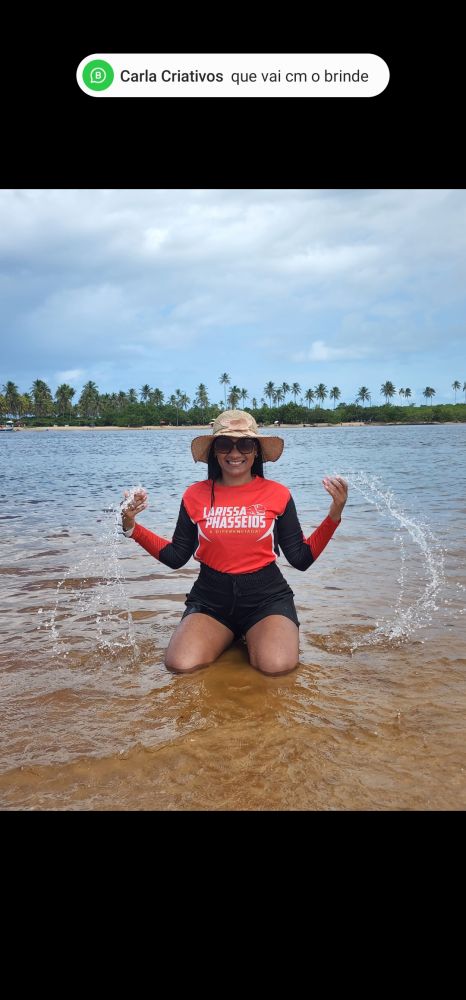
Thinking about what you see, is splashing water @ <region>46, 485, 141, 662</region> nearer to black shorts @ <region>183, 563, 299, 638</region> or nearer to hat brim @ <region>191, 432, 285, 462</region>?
hat brim @ <region>191, 432, 285, 462</region>

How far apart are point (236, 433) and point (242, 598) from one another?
4.42ft

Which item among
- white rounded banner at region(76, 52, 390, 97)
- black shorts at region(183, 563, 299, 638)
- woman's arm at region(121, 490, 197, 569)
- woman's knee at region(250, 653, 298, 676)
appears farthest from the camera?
woman's arm at region(121, 490, 197, 569)

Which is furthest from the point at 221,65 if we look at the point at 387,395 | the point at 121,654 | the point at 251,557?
the point at 387,395

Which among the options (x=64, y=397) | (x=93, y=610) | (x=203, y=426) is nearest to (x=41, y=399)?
(x=64, y=397)

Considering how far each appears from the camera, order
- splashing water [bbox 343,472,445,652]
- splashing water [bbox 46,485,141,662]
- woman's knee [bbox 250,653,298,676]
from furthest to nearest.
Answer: splashing water [bbox 343,472,445,652]
splashing water [bbox 46,485,141,662]
woman's knee [bbox 250,653,298,676]

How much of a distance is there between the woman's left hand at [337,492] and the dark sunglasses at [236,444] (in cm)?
66

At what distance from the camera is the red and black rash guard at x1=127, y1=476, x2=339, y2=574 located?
4941 millimetres

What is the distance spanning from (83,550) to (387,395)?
180m

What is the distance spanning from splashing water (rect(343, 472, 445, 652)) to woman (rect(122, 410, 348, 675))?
3.22 ft

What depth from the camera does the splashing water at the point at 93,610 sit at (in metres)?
5.57

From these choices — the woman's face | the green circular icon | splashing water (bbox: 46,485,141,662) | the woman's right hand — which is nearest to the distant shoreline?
splashing water (bbox: 46,485,141,662)

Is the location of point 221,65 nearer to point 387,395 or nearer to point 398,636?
point 398,636

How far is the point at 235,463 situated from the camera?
4.95m

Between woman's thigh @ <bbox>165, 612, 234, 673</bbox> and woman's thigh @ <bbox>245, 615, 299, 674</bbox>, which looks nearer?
woman's thigh @ <bbox>245, 615, 299, 674</bbox>
